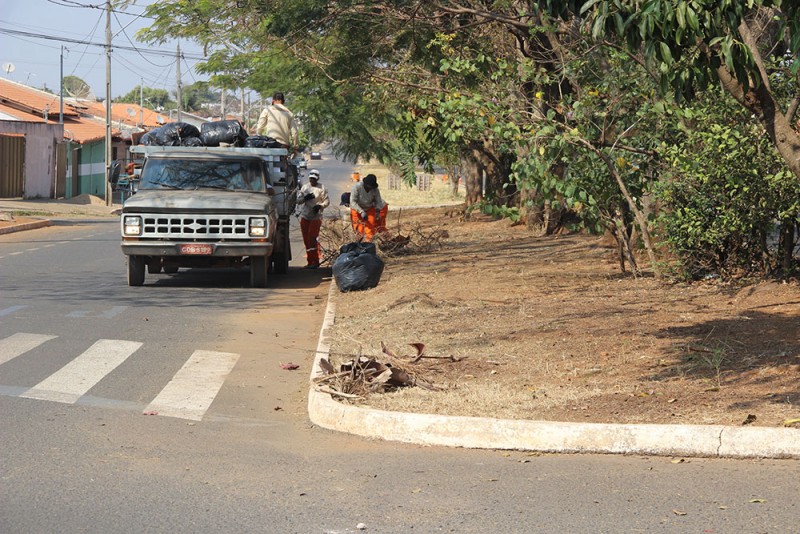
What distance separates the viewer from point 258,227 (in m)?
15.5

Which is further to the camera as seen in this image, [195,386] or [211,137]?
[211,137]

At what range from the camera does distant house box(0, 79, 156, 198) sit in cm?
4512

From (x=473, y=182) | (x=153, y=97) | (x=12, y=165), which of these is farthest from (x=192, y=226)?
(x=153, y=97)

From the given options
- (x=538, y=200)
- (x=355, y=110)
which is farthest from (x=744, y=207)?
(x=355, y=110)

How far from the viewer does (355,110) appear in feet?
96.8

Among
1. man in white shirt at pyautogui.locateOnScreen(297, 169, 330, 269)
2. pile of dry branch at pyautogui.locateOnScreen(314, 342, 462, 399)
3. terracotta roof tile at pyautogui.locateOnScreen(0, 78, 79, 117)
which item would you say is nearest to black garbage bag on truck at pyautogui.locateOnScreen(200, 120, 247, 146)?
man in white shirt at pyautogui.locateOnScreen(297, 169, 330, 269)

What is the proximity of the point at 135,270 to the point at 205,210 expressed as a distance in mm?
1427

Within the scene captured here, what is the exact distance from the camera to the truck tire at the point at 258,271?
16.0 metres

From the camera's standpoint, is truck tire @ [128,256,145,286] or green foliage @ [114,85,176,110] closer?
truck tire @ [128,256,145,286]

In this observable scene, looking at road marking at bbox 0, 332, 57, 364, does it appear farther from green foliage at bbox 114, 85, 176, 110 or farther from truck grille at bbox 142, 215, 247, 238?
green foliage at bbox 114, 85, 176, 110

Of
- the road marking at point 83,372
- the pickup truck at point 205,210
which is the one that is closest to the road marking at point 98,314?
the road marking at point 83,372

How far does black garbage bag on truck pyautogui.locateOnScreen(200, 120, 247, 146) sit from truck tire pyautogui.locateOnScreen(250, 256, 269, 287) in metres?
2.63

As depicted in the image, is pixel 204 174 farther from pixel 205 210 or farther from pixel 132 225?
pixel 132 225

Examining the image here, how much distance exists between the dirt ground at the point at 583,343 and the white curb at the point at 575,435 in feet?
0.97
